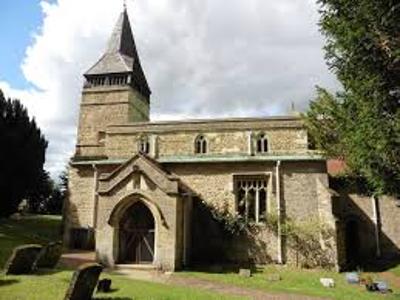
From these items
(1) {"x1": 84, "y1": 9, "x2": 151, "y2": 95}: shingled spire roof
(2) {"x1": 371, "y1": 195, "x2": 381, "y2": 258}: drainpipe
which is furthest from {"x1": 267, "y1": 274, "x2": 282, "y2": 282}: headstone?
(1) {"x1": 84, "y1": 9, "x2": 151, "y2": 95}: shingled spire roof

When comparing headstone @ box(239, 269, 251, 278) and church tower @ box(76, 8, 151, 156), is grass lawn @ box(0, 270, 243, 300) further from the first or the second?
church tower @ box(76, 8, 151, 156)

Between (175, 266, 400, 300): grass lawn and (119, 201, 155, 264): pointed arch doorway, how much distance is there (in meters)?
2.89

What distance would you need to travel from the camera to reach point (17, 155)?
32.3 meters

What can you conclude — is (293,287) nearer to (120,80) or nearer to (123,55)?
(120,80)

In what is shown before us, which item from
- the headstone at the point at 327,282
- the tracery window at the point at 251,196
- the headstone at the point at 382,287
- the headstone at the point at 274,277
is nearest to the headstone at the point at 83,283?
the headstone at the point at 274,277

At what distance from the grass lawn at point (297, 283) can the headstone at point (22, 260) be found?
6575mm

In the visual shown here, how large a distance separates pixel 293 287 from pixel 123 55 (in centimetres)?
2932

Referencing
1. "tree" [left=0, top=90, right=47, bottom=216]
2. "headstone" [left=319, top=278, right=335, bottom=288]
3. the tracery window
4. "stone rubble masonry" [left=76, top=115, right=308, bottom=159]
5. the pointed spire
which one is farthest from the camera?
the pointed spire

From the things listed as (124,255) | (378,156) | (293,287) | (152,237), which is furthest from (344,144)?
(124,255)

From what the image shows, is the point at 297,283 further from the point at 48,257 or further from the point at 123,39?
the point at 123,39

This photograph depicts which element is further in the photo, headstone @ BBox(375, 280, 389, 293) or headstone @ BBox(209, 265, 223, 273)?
headstone @ BBox(209, 265, 223, 273)

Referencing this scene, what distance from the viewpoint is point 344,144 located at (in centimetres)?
1480

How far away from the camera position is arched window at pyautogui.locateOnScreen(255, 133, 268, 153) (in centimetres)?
2703

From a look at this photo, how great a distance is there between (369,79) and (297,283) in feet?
31.3
